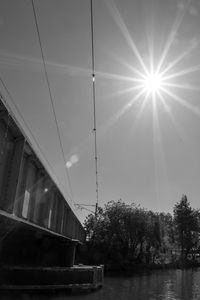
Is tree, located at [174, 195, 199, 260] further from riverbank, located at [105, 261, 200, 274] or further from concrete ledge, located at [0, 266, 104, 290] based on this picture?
concrete ledge, located at [0, 266, 104, 290]

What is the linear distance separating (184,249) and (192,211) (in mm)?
12477

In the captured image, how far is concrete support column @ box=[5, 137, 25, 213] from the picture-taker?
1402 centimetres

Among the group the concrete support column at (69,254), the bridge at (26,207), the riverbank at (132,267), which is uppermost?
the bridge at (26,207)

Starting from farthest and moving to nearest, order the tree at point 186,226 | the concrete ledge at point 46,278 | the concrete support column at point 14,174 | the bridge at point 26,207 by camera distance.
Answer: the tree at point 186,226 → the concrete ledge at point 46,278 → the bridge at point 26,207 → the concrete support column at point 14,174

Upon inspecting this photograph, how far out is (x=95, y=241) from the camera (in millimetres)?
61281

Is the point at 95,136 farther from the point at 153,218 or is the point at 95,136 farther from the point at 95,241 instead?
the point at 153,218

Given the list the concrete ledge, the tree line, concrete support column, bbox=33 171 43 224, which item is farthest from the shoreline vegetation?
concrete support column, bbox=33 171 43 224

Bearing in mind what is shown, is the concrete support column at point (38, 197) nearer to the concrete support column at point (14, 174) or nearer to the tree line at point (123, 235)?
the concrete support column at point (14, 174)

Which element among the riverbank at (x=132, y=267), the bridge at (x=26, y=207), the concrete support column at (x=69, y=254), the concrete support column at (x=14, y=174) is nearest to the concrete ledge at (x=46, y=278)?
the bridge at (x=26, y=207)

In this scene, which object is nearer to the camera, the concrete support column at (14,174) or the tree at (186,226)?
the concrete support column at (14,174)

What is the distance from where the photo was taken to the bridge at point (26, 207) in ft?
46.6

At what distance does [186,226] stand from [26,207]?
277ft

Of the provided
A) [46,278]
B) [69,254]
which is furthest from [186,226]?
[46,278]

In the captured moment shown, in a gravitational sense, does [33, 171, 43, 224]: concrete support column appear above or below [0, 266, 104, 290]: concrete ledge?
above
